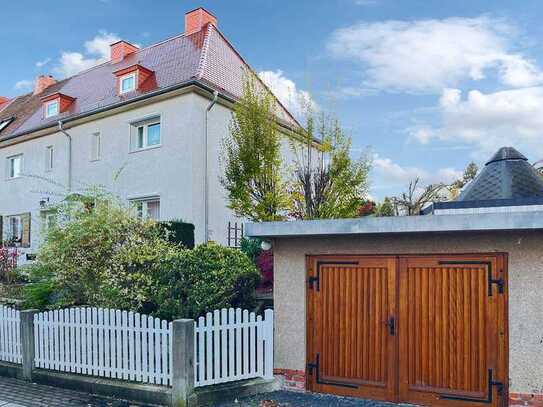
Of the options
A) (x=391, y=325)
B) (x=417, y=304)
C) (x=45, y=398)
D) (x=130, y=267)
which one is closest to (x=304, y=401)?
(x=391, y=325)

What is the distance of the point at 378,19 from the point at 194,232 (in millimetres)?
7921

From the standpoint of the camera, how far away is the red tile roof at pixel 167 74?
622 inches

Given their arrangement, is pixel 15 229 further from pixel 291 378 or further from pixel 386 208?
pixel 291 378

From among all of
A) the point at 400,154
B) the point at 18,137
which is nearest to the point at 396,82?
the point at 400,154

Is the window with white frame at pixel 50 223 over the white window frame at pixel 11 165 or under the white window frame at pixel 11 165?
under

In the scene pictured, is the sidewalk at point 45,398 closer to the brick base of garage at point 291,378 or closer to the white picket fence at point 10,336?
the white picket fence at point 10,336

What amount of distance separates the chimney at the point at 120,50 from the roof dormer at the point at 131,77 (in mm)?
4693

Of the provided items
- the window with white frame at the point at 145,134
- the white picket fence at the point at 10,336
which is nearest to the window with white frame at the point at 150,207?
the window with white frame at the point at 145,134

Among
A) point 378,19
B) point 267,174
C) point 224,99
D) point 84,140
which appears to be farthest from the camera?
point 84,140

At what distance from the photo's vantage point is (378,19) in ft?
35.0

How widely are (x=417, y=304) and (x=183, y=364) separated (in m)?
3.26

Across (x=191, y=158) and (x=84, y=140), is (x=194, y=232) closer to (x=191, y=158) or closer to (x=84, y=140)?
(x=191, y=158)

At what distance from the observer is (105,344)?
6.90m

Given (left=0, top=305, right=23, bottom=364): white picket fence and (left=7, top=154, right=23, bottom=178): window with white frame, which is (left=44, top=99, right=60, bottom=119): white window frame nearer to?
(left=7, top=154, right=23, bottom=178): window with white frame
